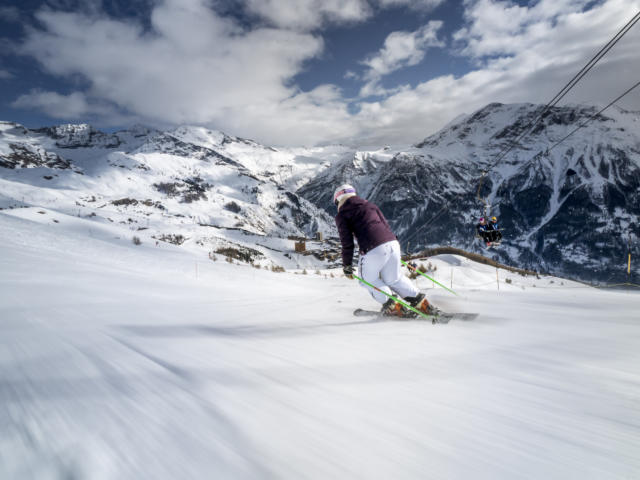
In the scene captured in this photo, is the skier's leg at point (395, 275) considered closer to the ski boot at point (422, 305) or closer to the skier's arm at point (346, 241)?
the ski boot at point (422, 305)

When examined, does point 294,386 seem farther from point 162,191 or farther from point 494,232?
point 162,191

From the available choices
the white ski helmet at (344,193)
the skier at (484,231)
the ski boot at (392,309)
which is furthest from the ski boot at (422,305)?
the skier at (484,231)

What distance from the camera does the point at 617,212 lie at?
599ft

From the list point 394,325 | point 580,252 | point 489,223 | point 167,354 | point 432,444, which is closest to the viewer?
point 432,444

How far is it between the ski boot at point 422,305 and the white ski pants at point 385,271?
0.06m

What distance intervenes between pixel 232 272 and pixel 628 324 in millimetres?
5985

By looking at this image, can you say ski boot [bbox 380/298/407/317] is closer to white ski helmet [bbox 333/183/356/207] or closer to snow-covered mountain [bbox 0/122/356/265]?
white ski helmet [bbox 333/183/356/207]

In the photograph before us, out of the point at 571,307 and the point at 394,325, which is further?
the point at 571,307

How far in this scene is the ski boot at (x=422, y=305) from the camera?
3.47 metres

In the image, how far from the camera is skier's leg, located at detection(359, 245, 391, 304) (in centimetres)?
358

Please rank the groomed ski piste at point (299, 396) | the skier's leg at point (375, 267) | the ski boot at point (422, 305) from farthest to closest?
the skier's leg at point (375, 267), the ski boot at point (422, 305), the groomed ski piste at point (299, 396)

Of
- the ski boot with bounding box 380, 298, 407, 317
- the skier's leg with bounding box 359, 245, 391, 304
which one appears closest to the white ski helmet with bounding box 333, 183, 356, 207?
the skier's leg with bounding box 359, 245, 391, 304

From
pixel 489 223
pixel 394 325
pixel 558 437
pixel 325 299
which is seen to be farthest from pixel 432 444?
pixel 489 223

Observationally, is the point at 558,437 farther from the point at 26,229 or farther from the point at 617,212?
the point at 617,212
